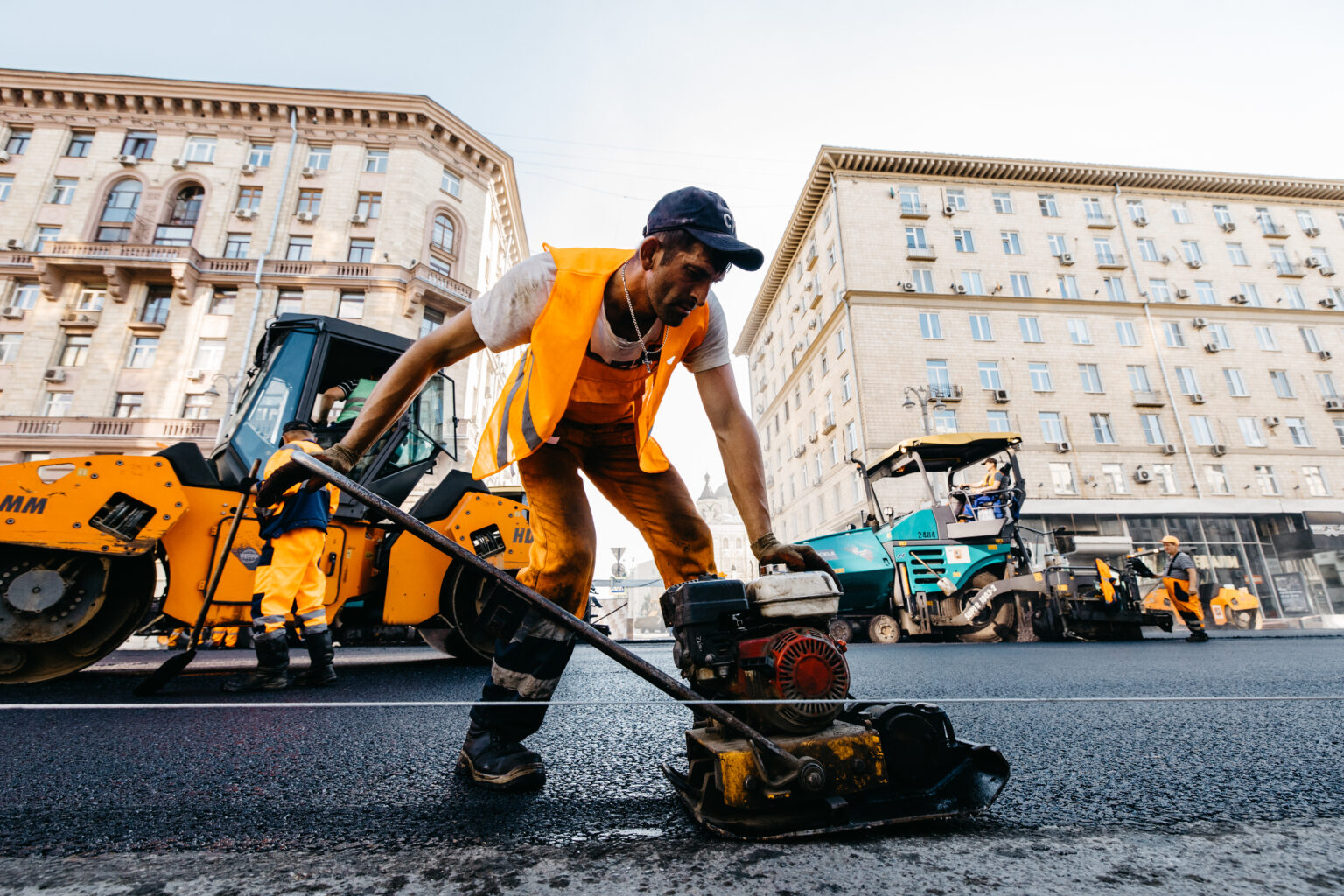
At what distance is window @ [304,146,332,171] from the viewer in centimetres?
2567

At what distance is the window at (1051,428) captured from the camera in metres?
23.3

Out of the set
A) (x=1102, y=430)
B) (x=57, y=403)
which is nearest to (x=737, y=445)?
(x=1102, y=430)

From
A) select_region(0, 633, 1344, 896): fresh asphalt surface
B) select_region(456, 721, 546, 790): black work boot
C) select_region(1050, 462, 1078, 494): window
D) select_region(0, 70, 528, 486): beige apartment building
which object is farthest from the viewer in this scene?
select_region(1050, 462, 1078, 494): window

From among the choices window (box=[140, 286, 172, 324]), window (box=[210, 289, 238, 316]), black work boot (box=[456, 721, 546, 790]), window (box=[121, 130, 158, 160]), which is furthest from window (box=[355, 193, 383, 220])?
black work boot (box=[456, 721, 546, 790])

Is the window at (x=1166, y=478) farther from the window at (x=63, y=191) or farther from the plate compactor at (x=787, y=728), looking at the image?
the window at (x=63, y=191)

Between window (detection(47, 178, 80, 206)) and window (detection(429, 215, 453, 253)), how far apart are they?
1374cm

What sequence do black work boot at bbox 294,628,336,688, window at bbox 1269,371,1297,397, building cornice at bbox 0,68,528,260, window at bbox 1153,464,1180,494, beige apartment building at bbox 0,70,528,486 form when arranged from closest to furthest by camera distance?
black work boot at bbox 294,628,336,688 → beige apartment building at bbox 0,70,528,486 → window at bbox 1153,464,1180,494 → building cornice at bbox 0,68,528,260 → window at bbox 1269,371,1297,397

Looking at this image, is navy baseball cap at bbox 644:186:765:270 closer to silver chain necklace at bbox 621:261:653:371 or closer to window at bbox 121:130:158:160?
silver chain necklace at bbox 621:261:653:371

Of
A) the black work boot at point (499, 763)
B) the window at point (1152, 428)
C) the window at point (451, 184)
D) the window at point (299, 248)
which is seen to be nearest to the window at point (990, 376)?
the window at point (1152, 428)

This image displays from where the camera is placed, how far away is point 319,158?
25.9m

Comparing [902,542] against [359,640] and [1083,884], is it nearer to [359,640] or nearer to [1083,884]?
[359,640]

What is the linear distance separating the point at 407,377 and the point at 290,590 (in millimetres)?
2556

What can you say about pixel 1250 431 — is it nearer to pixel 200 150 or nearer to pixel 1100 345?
pixel 1100 345

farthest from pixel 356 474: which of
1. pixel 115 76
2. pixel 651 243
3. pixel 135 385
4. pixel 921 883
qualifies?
pixel 115 76
